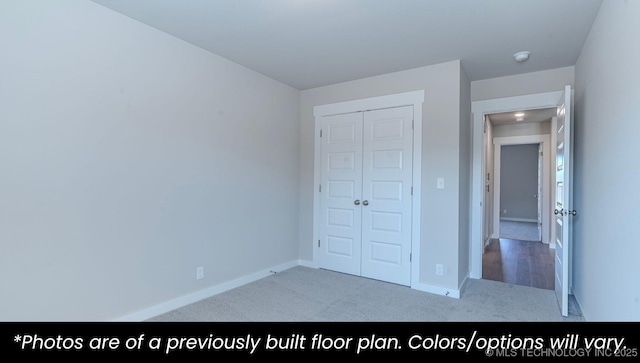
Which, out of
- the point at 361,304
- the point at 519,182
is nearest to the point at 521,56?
the point at 361,304

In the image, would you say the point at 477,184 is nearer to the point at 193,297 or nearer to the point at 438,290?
the point at 438,290

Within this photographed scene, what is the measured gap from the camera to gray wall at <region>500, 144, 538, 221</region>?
9.04m

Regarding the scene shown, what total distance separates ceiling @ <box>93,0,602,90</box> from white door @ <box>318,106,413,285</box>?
712 millimetres

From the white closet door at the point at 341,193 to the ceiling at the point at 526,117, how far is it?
2.78 meters

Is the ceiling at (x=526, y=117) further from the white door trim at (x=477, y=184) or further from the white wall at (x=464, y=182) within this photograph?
the white wall at (x=464, y=182)

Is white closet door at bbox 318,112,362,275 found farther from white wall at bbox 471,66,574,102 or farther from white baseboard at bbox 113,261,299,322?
white wall at bbox 471,66,574,102

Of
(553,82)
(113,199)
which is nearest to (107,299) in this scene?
(113,199)

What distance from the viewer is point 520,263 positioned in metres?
4.54

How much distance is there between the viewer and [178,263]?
9.29ft

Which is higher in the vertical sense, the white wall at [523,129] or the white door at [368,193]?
the white wall at [523,129]

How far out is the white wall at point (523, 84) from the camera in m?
3.38

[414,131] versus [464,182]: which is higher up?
[414,131]

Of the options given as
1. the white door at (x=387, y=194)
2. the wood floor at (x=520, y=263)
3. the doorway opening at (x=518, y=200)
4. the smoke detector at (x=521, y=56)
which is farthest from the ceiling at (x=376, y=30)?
the wood floor at (x=520, y=263)

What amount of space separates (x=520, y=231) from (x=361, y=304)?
20.4 feet
